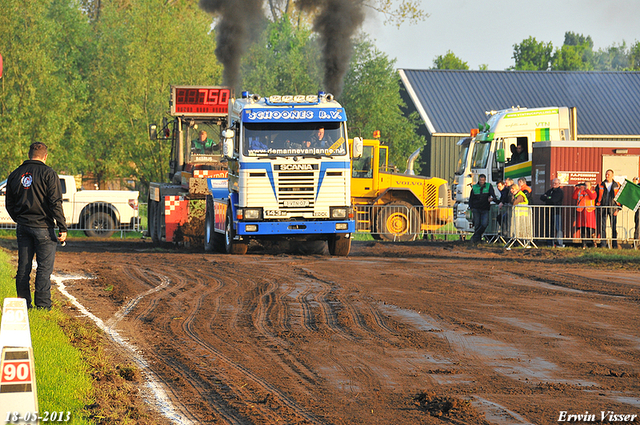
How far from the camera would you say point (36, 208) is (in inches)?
382

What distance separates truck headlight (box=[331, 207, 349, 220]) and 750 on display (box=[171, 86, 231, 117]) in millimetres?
6263

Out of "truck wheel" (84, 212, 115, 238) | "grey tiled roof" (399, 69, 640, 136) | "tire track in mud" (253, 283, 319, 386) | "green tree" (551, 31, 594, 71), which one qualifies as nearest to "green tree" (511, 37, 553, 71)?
"green tree" (551, 31, 594, 71)

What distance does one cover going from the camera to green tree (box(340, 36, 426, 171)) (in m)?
45.1

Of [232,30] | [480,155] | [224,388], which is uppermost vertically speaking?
[232,30]

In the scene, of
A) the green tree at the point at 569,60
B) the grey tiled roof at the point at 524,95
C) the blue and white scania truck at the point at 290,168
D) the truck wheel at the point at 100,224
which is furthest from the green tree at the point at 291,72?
the green tree at the point at 569,60

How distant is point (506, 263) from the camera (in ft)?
61.0

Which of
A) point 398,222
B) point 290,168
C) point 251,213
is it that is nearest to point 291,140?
point 290,168

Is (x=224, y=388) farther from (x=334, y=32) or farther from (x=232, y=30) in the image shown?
(x=232, y=30)

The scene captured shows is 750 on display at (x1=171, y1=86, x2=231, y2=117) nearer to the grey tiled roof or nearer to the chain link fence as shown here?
the chain link fence

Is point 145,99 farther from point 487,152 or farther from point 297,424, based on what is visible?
point 297,424

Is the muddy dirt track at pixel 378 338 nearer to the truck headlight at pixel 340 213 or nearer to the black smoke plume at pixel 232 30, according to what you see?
the truck headlight at pixel 340 213

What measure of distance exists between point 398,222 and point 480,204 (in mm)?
4164

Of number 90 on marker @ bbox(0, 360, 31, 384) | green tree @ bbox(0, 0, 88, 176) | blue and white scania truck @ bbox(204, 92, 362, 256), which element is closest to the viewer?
number 90 on marker @ bbox(0, 360, 31, 384)

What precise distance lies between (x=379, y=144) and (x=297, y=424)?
2283cm
